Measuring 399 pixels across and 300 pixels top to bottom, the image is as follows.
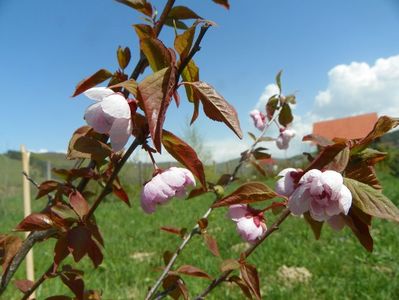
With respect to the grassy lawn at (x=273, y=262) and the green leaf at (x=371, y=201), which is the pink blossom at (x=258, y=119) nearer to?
the green leaf at (x=371, y=201)

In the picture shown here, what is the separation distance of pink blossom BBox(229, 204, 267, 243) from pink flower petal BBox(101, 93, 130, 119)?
41 centimetres

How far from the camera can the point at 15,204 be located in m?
8.25

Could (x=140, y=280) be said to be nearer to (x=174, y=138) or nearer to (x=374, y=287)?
(x=374, y=287)

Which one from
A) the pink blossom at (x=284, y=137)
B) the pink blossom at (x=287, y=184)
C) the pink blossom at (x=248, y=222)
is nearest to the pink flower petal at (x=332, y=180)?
the pink blossom at (x=287, y=184)

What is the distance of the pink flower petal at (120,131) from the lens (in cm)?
49

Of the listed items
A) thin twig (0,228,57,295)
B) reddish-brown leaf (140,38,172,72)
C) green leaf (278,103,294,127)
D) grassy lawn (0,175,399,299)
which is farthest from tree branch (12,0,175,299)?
grassy lawn (0,175,399,299)

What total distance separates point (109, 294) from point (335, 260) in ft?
5.12

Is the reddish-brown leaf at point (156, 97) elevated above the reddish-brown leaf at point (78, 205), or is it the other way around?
the reddish-brown leaf at point (156, 97)

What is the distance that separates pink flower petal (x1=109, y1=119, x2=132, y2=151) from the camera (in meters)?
0.49

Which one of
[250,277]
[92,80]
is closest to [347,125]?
[250,277]

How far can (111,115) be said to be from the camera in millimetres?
486

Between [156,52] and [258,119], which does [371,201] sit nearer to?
[156,52]

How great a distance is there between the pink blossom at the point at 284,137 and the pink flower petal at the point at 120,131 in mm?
1001

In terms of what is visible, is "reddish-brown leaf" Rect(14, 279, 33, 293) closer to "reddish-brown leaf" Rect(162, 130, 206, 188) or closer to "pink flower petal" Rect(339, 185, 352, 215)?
"reddish-brown leaf" Rect(162, 130, 206, 188)
